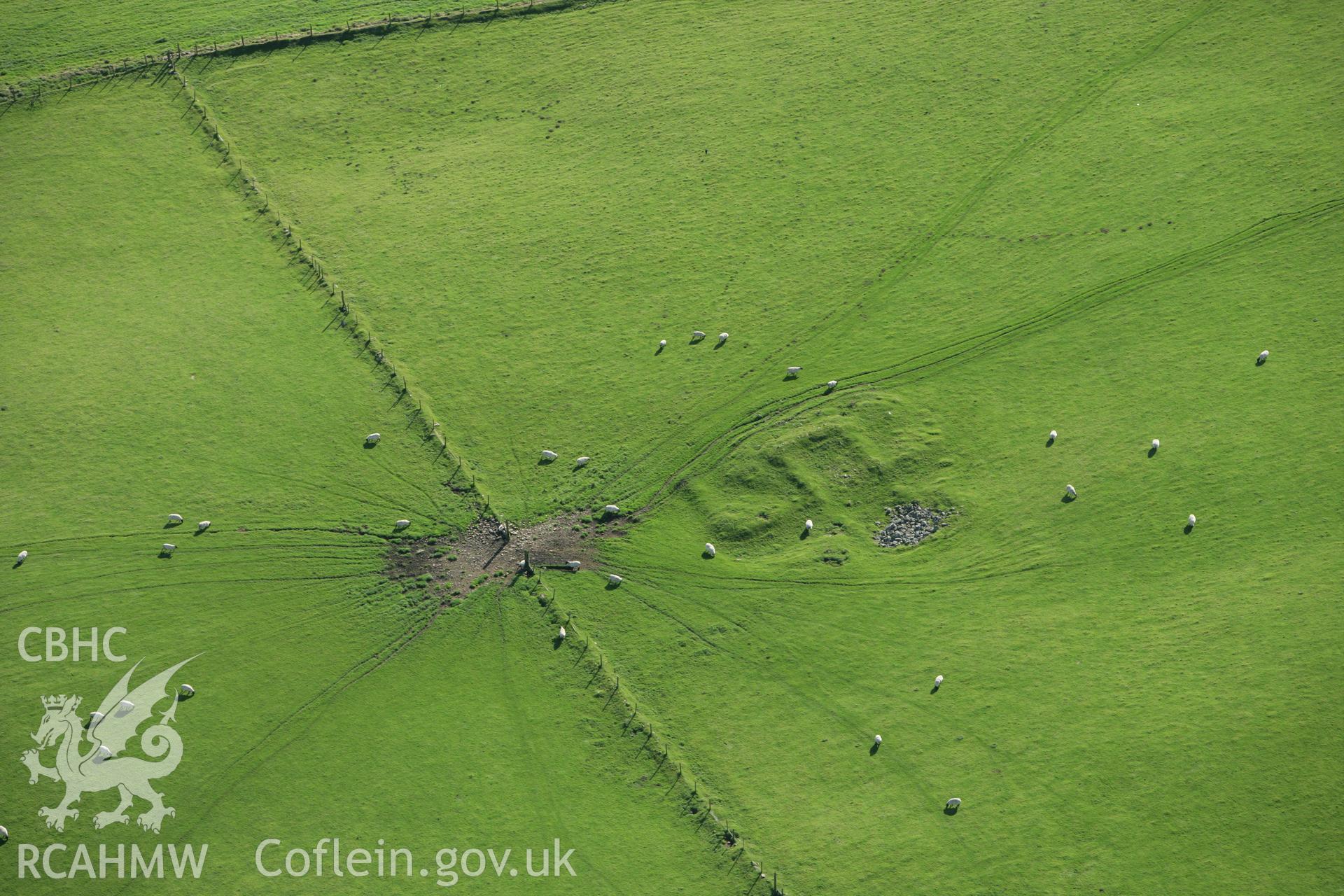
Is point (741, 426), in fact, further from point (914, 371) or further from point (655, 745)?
point (655, 745)

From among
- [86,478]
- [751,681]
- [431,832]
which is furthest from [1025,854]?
[86,478]

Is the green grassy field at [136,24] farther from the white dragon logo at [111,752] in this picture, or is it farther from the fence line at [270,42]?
the white dragon logo at [111,752]

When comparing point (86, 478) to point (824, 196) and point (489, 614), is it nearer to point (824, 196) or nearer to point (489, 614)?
point (489, 614)

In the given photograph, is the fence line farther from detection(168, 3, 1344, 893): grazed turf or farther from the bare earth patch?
the bare earth patch

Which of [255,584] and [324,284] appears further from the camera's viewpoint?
[324,284]

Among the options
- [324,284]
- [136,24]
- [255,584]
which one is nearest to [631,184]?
[324,284]

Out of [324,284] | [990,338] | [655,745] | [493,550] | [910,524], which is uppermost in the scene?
[324,284]

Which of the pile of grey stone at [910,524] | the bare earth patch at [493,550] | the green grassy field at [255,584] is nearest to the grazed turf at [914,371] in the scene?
the pile of grey stone at [910,524]
